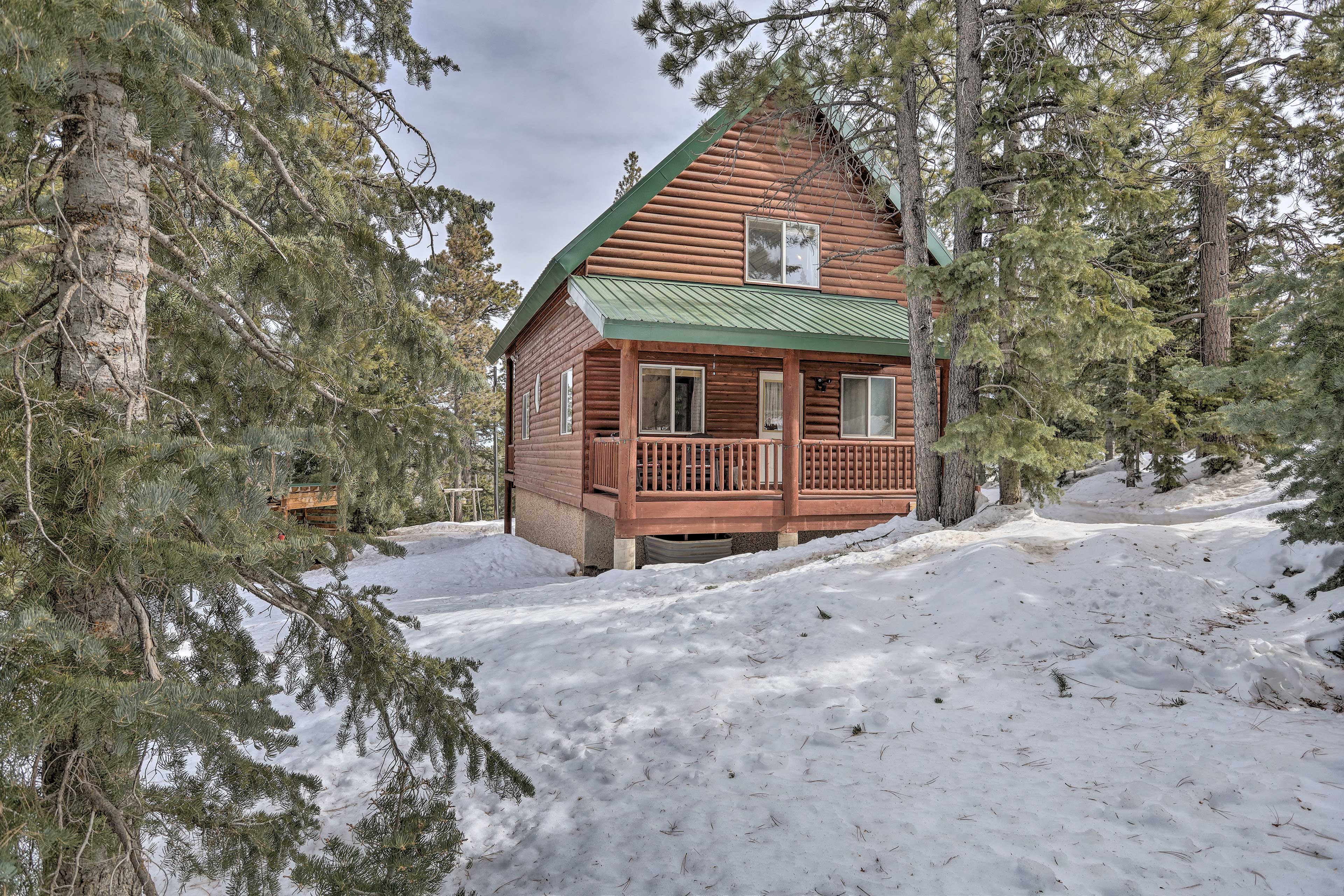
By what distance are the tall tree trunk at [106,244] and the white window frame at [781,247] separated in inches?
453

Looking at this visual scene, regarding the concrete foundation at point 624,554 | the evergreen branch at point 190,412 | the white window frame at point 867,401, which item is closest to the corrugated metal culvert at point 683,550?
the concrete foundation at point 624,554

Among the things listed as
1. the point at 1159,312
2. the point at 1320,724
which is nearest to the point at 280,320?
the point at 1320,724

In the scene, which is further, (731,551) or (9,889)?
(731,551)

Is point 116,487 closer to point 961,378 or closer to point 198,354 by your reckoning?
point 198,354

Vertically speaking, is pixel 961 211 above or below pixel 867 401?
above

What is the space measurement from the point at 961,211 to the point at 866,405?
18.6ft

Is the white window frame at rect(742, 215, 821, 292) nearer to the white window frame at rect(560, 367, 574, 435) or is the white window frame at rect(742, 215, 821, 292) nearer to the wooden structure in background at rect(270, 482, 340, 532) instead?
the white window frame at rect(560, 367, 574, 435)

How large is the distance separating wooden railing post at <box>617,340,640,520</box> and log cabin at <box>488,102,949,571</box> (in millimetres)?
24

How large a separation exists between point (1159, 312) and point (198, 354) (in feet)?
63.2

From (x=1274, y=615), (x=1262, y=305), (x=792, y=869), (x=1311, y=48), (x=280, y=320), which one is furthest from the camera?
(x=1311, y=48)

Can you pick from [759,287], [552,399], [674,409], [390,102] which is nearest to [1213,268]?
[759,287]

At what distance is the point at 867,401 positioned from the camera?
45.8 ft

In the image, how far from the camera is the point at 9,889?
64.2 inches

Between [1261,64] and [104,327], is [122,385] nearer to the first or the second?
[104,327]
